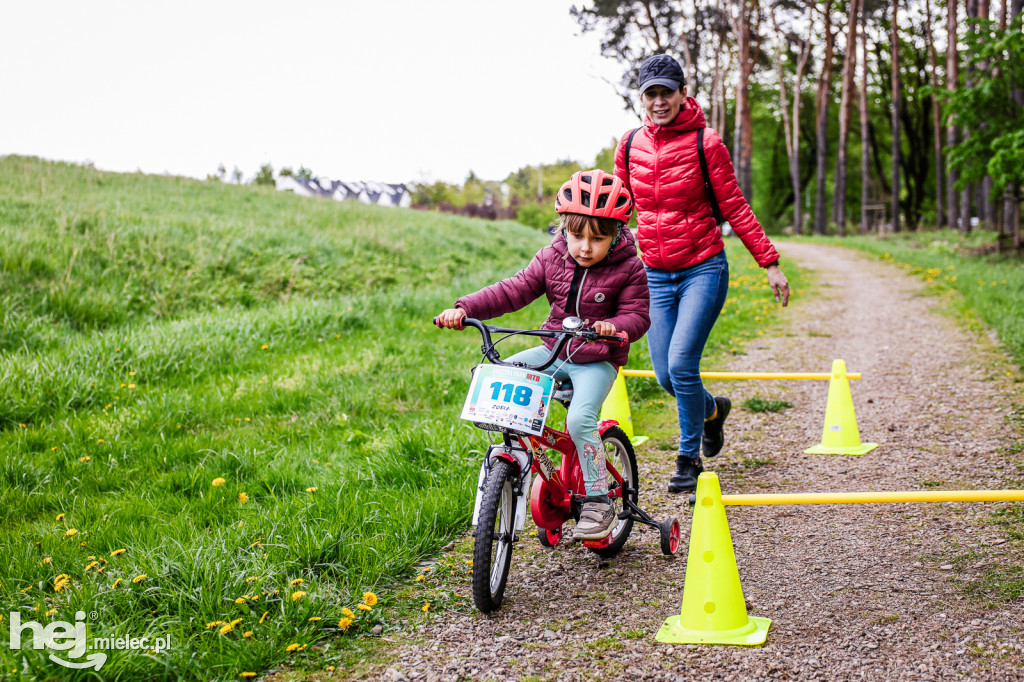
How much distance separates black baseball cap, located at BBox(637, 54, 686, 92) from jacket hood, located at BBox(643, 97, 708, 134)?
154mm

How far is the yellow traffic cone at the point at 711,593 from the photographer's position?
297 cm

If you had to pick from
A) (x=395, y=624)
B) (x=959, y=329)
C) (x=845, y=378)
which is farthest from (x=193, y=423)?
(x=959, y=329)

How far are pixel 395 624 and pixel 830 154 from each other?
50.6 metres

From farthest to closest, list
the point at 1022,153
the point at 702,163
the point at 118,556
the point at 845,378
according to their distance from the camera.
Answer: the point at 1022,153, the point at 845,378, the point at 702,163, the point at 118,556

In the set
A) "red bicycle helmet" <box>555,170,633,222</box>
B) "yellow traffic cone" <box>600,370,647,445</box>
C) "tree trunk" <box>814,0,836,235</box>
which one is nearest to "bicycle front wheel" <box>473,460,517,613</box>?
"red bicycle helmet" <box>555,170,633,222</box>

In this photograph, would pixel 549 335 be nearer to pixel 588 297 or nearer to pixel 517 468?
pixel 588 297

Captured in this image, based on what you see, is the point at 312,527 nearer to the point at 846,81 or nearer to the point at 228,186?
the point at 228,186

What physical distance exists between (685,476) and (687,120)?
2.02m

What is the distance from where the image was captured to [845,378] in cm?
569

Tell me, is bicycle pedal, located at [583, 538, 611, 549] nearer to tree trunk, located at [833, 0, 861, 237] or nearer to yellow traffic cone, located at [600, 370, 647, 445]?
yellow traffic cone, located at [600, 370, 647, 445]

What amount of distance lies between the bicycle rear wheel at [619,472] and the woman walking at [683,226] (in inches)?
24.0
